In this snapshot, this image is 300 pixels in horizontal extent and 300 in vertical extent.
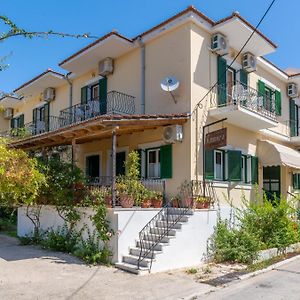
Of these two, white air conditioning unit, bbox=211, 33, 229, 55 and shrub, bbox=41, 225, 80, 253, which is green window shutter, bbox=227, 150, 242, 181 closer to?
white air conditioning unit, bbox=211, 33, 229, 55

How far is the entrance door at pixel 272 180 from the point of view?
21.0 m

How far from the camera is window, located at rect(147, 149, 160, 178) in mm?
16578

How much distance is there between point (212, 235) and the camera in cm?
1357

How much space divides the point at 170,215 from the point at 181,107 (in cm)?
470

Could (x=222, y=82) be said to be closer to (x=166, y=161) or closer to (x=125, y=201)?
(x=166, y=161)

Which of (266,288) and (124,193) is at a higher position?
(124,193)

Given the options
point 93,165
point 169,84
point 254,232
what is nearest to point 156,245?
point 254,232

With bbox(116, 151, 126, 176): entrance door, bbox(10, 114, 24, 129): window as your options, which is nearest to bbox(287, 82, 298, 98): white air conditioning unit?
bbox(116, 151, 126, 176): entrance door

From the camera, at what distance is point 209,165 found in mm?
15914

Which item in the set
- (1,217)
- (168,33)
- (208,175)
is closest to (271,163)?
(208,175)

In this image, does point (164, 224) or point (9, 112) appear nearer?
point (164, 224)

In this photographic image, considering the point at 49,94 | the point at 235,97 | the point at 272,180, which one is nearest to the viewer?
the point at 235,97

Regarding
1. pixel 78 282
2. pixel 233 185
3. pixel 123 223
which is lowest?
pixel 78 282

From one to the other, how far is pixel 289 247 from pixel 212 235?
365 centimetres
